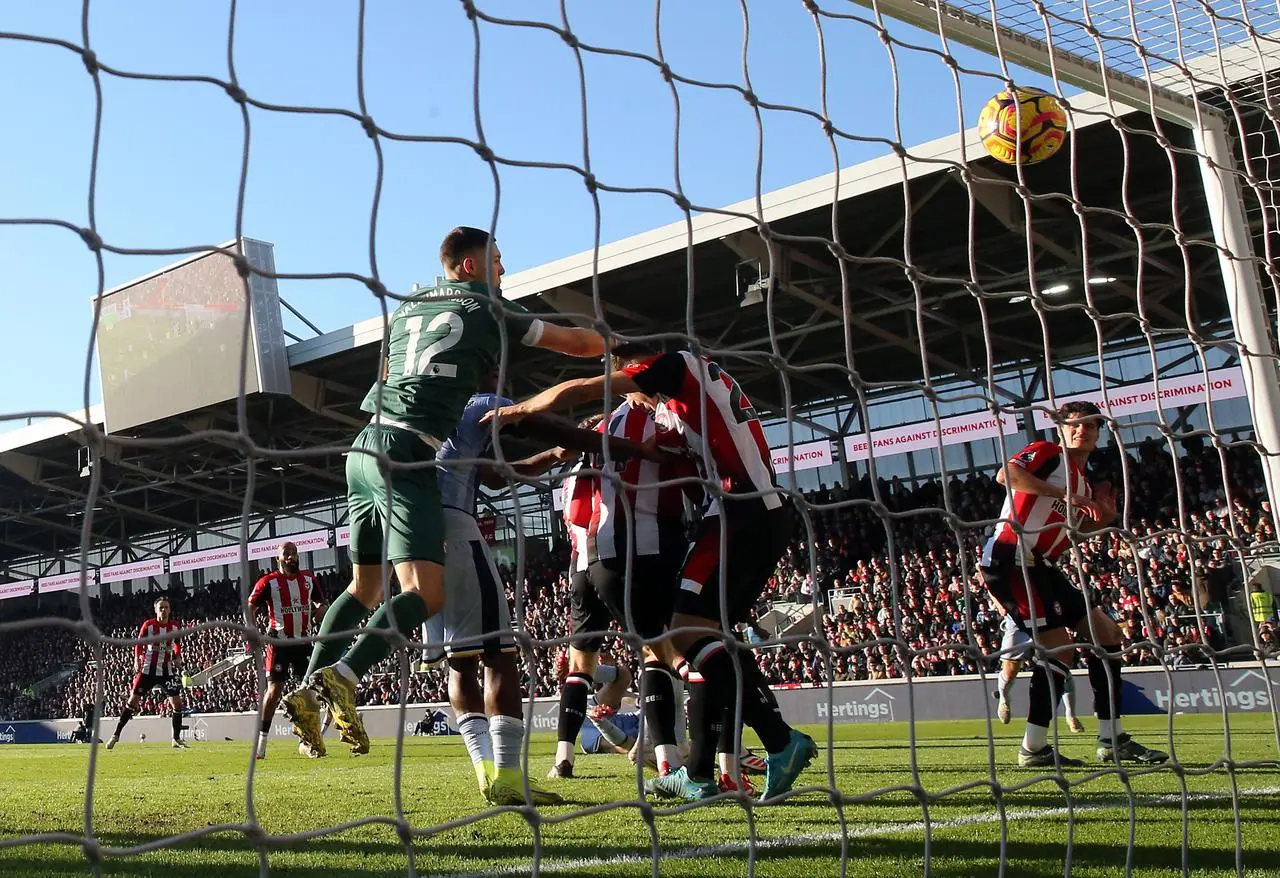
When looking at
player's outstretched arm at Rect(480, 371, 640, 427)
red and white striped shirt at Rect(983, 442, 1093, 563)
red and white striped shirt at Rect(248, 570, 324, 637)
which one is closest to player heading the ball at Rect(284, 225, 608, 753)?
player's outstretched arm at Rect(480, 371, 640, 427)

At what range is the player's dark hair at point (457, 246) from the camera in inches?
147

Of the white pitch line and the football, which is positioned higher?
the football

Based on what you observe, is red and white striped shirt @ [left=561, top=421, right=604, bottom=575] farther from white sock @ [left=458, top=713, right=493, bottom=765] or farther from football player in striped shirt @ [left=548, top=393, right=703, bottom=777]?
white sock @ [left=458, top=713, right=493, bottom=765]

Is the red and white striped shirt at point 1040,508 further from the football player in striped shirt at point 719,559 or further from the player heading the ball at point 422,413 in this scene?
the player heading the ball at point 422,413

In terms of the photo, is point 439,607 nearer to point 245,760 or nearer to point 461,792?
point 461,792

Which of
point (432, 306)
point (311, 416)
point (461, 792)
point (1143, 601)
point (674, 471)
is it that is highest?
point (311, 416)

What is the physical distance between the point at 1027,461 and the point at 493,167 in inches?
150

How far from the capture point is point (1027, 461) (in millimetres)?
5516

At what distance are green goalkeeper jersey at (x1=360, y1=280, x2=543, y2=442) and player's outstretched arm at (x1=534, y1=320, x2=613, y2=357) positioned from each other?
394 mm

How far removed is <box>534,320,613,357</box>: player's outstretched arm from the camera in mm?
3219

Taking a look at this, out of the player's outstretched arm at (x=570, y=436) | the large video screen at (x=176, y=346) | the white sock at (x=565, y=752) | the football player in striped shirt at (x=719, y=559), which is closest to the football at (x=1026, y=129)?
the football player in striped shirt at (x=719, y=559)

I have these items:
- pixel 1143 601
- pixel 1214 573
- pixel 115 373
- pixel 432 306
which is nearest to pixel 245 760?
pixel 432 306

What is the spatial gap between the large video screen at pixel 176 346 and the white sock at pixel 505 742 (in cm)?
1708

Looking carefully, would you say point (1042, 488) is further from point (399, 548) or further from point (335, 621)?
point (335, 621)
